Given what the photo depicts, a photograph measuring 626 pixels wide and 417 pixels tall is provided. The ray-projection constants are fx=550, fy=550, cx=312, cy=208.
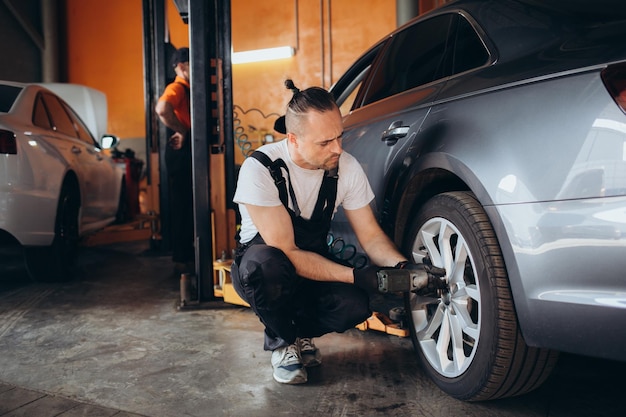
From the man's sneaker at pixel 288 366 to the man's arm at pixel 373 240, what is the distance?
49cm

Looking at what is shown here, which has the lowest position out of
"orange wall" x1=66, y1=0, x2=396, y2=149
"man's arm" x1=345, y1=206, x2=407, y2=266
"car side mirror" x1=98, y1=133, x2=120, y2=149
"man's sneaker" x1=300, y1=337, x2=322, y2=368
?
"man's sneaker" x1=300, y1=337, x2=322, y2=368

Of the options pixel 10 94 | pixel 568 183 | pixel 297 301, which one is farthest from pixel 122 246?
pixel 568 183

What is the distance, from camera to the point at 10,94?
160 inches

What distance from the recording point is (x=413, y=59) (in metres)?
2.57

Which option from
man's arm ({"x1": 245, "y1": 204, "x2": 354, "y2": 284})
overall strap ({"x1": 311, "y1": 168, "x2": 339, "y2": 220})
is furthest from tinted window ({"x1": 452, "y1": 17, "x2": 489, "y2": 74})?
man's arm ({"x1": 245, "y1": 204, "x2": 354, "y2": 284})

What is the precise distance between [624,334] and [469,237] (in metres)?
0.53

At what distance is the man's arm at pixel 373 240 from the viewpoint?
6.84 ft

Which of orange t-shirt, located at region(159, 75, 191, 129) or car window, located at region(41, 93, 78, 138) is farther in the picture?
car window, located at region(41, 93, 78, 138)

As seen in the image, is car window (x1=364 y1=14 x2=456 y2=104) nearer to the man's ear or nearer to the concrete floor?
the man's ear

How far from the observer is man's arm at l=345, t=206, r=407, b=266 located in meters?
2.08

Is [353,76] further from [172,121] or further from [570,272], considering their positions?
[570,272]

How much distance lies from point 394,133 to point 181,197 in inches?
99.7

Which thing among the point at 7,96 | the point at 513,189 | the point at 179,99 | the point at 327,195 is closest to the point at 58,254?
the point at 7,96

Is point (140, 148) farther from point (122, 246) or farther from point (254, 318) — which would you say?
point (254, 318)
